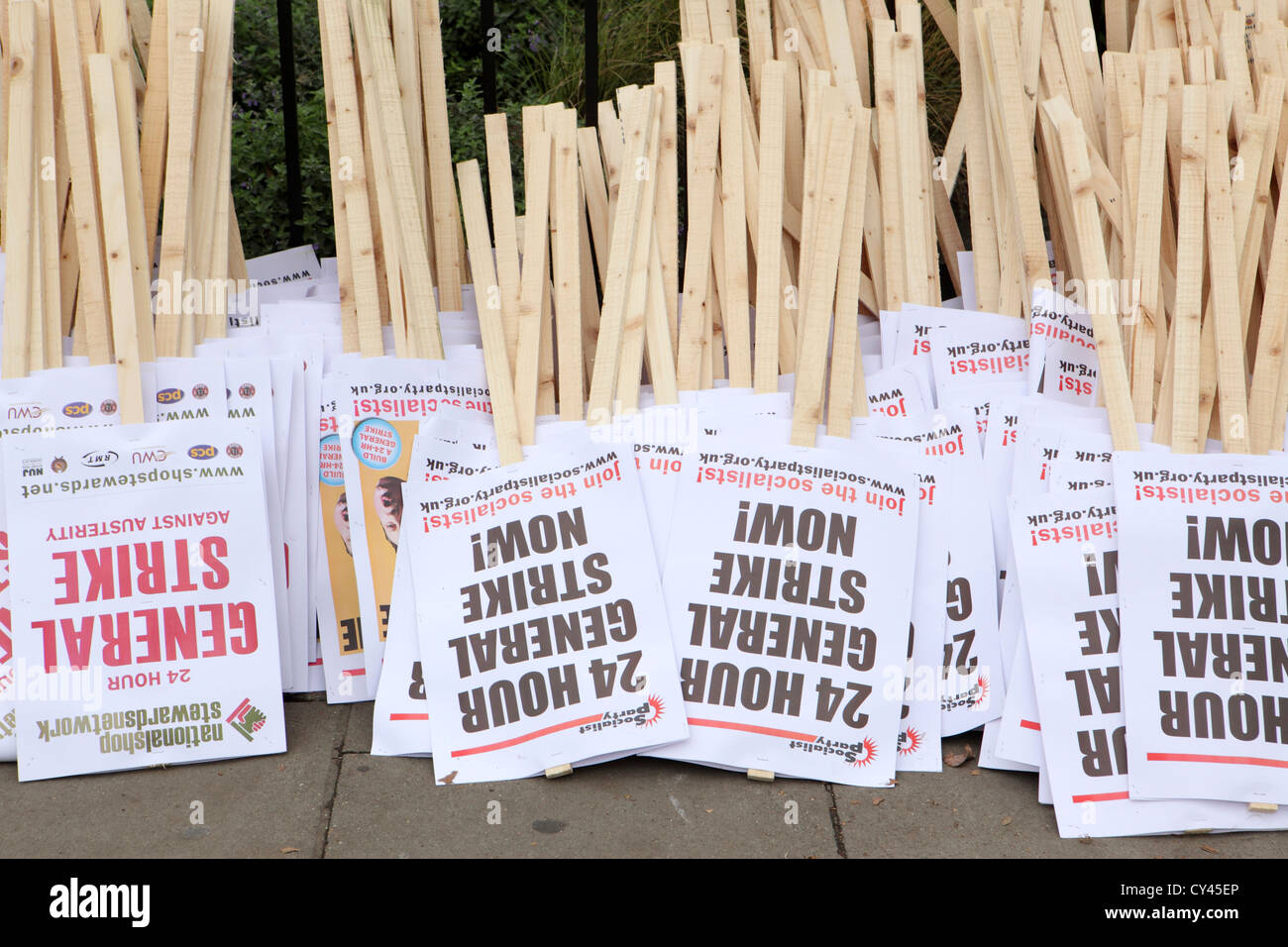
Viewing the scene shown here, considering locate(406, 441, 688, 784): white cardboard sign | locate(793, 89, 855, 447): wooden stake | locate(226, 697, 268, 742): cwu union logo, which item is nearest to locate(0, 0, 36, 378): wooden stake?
locate(226, 697, 268, 742): cwu union logo

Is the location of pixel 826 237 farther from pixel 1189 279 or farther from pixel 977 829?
pixel 977 829

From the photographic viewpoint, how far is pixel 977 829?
2.76 meters

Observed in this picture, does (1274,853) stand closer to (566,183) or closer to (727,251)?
(727,251)

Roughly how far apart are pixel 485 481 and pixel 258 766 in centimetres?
90

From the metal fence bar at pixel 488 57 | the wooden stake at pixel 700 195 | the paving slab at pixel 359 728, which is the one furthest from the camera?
the metal fence bar at pixel 488 57

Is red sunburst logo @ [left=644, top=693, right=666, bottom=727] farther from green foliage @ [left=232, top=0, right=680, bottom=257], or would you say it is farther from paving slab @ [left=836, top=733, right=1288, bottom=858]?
green foliage @ [left=232, top=0, right=680, bottom=257]

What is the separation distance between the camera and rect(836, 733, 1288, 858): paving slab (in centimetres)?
269

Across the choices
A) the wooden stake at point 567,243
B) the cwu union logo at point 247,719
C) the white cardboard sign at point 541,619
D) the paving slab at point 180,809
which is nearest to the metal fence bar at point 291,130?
the wooden stake at point 567,243

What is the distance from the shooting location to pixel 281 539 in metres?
3.14

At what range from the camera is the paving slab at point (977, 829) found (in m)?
2.69

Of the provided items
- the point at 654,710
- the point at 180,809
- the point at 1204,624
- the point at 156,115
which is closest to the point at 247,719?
the point at 180,809

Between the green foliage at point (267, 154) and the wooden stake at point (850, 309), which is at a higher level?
the green foliage at point (267, 154)

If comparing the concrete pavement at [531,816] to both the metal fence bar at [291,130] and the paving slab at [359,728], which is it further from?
the metal fence bar at [291,130]

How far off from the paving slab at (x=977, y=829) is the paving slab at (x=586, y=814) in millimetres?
95
